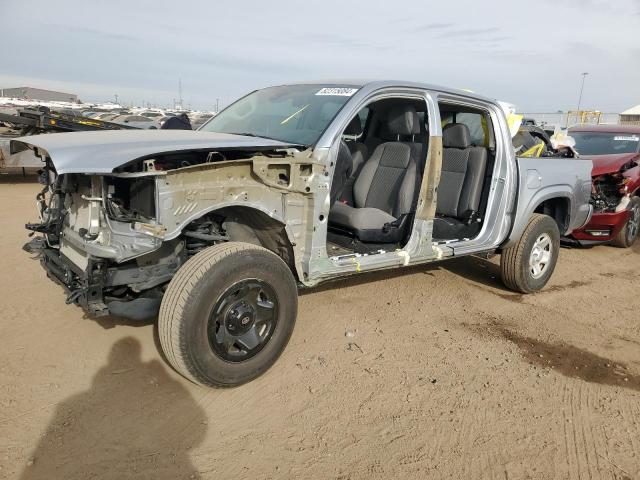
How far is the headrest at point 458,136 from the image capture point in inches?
187

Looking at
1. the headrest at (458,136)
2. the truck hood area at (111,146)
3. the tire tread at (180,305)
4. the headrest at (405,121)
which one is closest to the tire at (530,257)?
the headrest at (458,136)

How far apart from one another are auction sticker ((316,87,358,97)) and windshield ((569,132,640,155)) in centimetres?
613

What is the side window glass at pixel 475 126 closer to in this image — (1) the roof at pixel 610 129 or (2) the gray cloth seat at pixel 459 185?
(2) the gray cloth seat at pixel 459 185

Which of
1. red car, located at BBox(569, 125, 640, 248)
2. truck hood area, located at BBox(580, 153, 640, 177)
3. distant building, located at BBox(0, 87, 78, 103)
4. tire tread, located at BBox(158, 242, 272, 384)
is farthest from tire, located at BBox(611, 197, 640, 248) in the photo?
distant building, located at BBox(0, 87, 78, 103)

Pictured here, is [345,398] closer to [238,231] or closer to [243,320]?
[243,320]

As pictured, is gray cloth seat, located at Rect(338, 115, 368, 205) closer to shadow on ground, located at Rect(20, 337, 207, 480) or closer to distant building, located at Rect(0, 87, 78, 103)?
shadow on ground, located at Rect(20, 337, 207, 480)

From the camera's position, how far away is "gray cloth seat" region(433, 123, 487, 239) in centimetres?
464

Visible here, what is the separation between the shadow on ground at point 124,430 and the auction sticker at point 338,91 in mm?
2383

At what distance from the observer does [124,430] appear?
8.61ft

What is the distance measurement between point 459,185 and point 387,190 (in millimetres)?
818

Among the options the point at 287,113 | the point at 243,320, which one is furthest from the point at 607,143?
the point at 243,320

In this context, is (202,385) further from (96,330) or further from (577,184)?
(577,184)

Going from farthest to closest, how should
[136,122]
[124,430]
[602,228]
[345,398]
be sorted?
1. [136,122]
2. [602,228]
3. [345,398]
4. [124,430]

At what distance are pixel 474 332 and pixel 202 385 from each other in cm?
239
